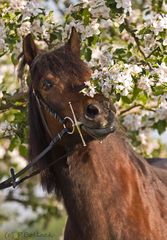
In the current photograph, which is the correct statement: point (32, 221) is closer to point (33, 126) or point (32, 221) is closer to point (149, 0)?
point (149, 0)

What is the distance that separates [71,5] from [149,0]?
1174 millimetres

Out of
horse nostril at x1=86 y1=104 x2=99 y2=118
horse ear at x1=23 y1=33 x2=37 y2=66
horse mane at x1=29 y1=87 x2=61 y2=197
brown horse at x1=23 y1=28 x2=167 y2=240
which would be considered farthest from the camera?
horse ear at x1=23 y1=33 x2=37 y2=66

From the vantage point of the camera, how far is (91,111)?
5.28 m

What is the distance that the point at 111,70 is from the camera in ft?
18.6

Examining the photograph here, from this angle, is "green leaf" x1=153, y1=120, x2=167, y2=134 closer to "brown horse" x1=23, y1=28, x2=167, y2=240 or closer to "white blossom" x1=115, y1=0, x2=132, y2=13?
"white blossom" x1=115, y1=0, x2=132, y2=13

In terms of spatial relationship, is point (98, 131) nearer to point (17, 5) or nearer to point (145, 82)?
point (145, 82)

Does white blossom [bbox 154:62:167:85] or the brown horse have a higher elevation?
white blossom [bbox 154:62:167:85]

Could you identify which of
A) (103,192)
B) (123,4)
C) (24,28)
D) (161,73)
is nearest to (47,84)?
(103,192)

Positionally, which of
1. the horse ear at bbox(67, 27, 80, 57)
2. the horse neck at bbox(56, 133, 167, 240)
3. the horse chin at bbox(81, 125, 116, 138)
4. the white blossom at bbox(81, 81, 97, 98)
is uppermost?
the horse ear at bbox(67, 27, 80, 57)

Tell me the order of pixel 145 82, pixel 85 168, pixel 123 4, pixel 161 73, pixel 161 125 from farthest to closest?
pixel 161 125 → pixel 123 4 → pixel 161 73 → pixel 145 82 → pixel 85 168

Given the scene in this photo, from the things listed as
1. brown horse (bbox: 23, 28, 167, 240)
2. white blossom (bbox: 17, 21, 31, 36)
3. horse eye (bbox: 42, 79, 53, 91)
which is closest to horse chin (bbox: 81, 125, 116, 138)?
brown horse (bbox: 23, 28, 167, 240)

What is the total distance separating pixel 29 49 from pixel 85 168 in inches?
39.2

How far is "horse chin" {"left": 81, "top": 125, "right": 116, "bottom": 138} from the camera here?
17.4ft

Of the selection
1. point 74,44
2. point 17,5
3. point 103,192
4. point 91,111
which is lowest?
point 103,192
